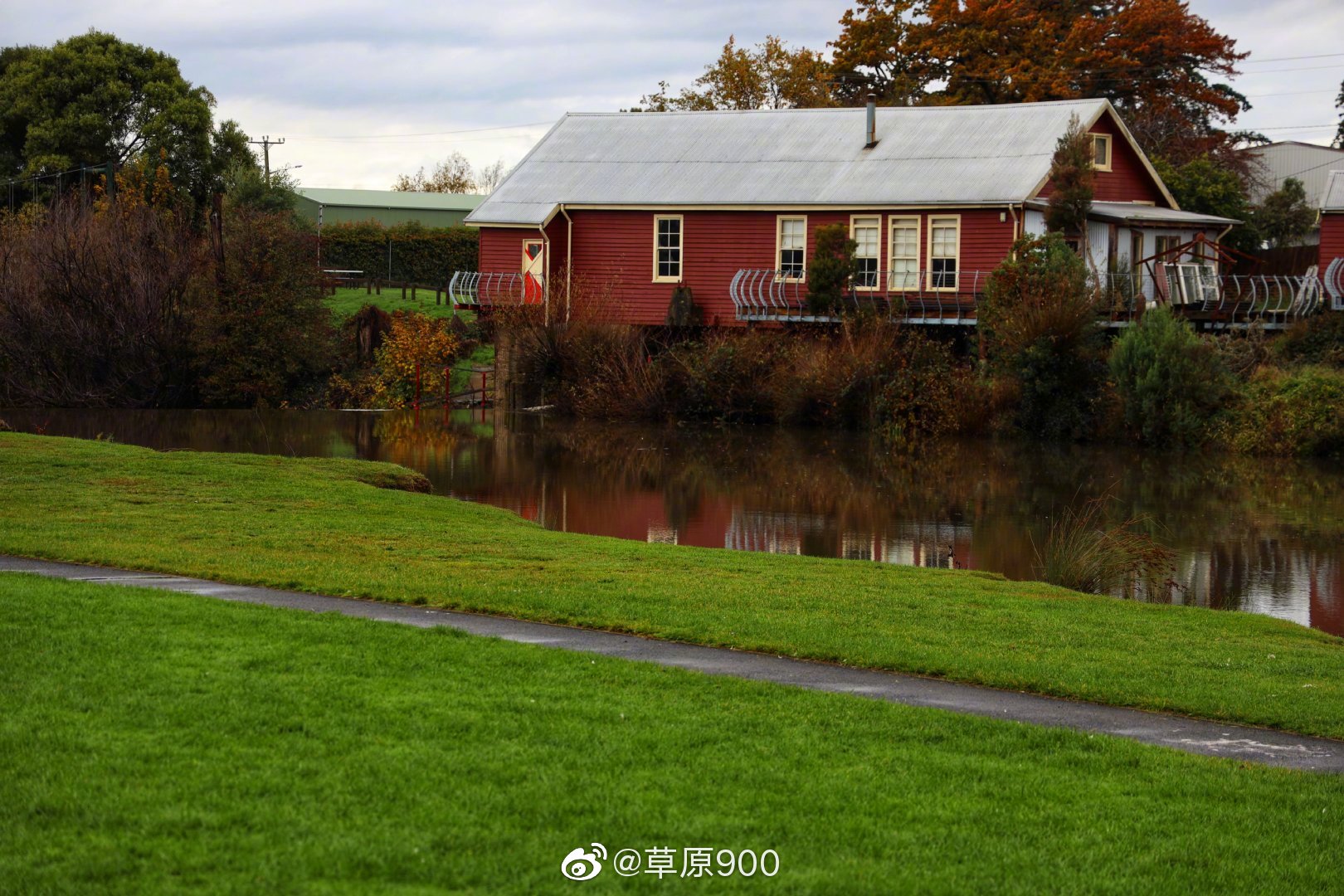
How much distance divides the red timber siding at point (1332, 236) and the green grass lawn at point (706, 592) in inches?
1117

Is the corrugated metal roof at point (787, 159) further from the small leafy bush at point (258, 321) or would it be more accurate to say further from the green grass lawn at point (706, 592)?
the green grass lawn at point (706, 592)

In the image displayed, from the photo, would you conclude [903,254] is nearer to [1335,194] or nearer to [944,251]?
[944,251]

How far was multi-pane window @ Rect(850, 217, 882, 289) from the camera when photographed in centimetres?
4084

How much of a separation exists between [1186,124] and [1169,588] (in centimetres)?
4481

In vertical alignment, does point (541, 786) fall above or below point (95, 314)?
below

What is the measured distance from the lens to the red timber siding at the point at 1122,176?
42.2m

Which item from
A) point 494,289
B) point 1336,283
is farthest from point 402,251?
point 1336,283

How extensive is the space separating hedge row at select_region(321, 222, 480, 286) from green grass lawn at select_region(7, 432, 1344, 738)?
4184 centimetres

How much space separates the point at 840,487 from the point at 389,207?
59378mm

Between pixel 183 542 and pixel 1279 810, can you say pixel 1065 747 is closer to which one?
pixel 1279 810

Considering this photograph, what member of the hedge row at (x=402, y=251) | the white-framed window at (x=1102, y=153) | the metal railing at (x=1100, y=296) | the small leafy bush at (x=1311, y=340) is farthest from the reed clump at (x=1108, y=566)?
the hedge row at (x=402, y=251)

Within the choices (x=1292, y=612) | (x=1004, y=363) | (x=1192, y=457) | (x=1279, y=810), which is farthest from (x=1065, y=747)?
(x=1004, y=363)

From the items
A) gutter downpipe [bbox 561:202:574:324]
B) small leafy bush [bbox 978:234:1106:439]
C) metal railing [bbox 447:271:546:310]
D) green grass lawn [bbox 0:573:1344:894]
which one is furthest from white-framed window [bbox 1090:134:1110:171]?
green grass lawn [bbox 0:573:1344:894]

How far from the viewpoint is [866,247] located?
41.0m
